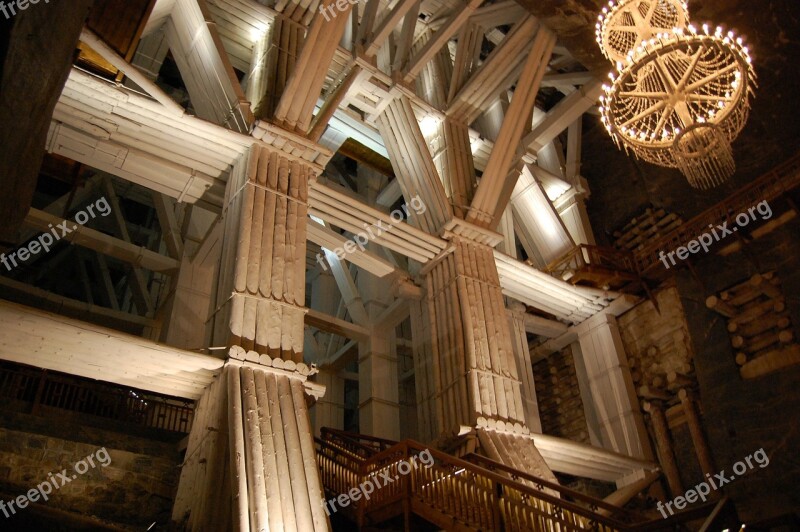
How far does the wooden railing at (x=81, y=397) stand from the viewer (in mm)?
11398

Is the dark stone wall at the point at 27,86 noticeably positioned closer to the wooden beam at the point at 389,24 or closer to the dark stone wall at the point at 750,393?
the wooden beam at the point at 389,24

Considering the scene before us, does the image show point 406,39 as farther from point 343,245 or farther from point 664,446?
point 664,446

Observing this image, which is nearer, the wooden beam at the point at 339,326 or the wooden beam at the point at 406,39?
the wooden beam at the point at 406,39

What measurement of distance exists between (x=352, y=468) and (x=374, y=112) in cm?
789

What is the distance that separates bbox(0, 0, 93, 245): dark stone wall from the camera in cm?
260

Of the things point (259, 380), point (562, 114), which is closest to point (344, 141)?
point (562, 114)

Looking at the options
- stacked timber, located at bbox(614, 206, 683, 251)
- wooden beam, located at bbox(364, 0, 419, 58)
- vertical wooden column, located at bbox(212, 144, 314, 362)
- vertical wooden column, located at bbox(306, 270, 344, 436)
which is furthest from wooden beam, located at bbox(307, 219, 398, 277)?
stacked timber, located at bbox(614, 206, 683, 251)

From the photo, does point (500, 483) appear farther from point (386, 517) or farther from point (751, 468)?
point (751, 468)

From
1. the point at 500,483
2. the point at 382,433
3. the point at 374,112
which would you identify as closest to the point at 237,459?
the point at 500,483

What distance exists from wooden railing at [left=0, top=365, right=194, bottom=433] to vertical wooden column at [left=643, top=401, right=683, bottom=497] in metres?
9.14

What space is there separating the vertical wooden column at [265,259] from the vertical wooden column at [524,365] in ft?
21.5

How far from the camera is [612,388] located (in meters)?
14.1

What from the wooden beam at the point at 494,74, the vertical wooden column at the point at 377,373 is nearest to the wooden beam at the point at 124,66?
the wooden beam at the point at 494,74

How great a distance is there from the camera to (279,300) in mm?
9109
